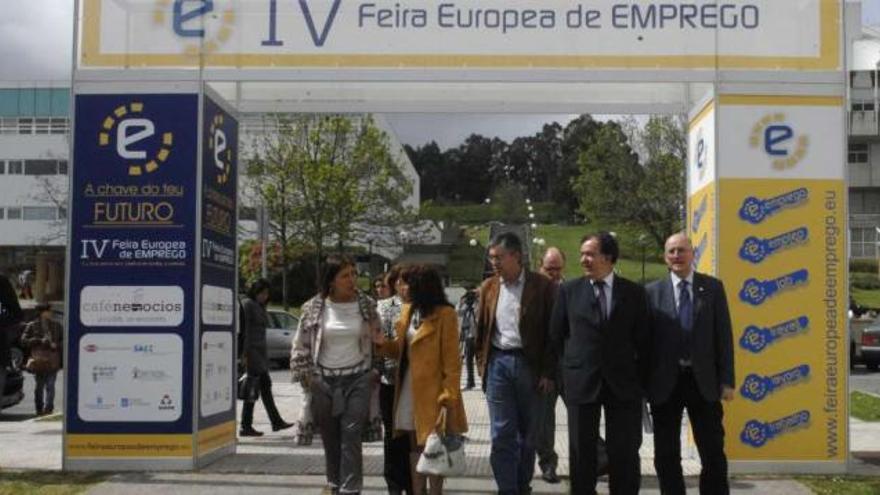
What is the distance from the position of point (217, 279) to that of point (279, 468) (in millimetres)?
1776

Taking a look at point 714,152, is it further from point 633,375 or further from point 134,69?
point 134,69

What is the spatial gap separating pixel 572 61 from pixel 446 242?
6694 centimetres

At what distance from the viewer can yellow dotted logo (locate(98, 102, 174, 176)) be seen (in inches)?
380

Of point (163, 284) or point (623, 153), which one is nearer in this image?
point (163, 284)

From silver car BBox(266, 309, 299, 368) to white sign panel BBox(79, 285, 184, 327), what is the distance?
1632 centimetres

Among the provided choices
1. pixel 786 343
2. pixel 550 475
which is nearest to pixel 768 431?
pixel 786 343

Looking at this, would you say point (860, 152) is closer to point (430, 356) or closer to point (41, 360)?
point (41, 360)

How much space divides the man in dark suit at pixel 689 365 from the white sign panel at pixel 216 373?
13.2 feet

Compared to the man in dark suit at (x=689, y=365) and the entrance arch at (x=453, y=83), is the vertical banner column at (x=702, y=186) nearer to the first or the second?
the entrance arch at (x=453, y=83)

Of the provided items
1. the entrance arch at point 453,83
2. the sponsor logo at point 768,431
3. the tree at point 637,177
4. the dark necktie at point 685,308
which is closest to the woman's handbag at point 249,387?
the entrance arch at point 453,83

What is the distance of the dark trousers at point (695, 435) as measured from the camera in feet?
25.1

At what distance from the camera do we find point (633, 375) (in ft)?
24.2

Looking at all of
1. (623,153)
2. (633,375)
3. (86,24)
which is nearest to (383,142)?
(623,153)

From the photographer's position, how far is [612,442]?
7.42 meters
